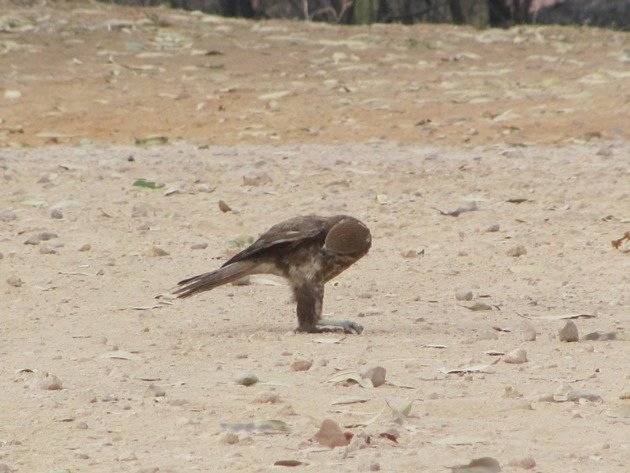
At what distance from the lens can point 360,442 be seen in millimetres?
3920

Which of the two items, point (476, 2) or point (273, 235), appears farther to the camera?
point (476, 2)

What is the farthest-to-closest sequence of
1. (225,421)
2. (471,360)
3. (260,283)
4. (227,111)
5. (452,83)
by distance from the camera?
(452,83)
(227,111)
(260,283)
(471,360)
(225,421)

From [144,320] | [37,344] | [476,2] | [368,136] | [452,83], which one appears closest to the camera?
[37,344]

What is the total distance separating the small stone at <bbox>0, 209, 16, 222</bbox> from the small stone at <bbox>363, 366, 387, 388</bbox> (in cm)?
410

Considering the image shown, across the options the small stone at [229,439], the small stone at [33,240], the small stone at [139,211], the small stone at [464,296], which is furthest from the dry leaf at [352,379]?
the small stone at [139,211]

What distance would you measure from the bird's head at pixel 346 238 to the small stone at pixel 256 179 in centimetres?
378

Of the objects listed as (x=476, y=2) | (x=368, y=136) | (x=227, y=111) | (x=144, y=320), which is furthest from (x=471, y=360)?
(x=476, y=2)

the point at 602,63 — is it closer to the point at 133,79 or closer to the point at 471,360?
the point at 133,79

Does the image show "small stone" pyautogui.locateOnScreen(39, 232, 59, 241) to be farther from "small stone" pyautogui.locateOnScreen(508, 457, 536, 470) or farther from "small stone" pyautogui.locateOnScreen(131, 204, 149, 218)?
"small stone" pyautogui.locateOnScreen(508, 457, 536, 470)

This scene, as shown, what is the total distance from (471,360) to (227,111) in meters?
8.04

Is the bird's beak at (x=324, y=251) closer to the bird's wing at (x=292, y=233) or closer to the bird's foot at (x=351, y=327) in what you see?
the bird's wing at (x=292, y=233)

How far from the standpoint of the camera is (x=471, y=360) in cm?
510

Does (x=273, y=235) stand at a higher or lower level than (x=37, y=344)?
higher

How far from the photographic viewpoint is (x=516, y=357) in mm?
5070
